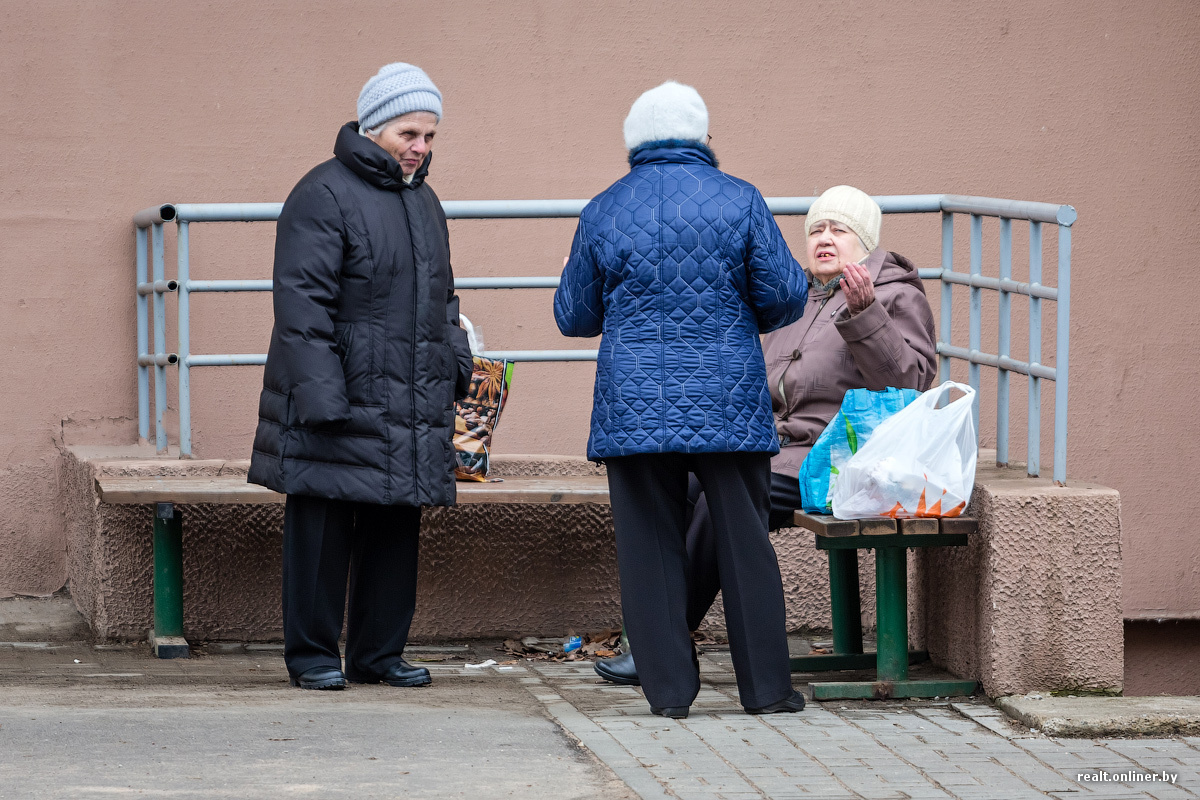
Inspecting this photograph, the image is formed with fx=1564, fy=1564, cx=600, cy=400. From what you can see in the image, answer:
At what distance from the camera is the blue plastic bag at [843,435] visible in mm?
4332

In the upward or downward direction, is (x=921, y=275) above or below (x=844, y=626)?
above

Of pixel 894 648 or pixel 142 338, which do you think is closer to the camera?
pixel 894 648

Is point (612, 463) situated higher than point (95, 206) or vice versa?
point (95, 206)

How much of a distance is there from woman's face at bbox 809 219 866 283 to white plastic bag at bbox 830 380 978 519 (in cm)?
51

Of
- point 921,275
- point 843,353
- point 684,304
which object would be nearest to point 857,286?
point 843,353

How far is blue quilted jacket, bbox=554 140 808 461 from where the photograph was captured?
399 centimetres

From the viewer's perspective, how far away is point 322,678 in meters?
4.47

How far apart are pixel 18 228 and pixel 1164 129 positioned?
4.60 meters

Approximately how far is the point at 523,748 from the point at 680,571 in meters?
0.71

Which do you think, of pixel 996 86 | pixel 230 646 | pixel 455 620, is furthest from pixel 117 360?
pixel 996 86

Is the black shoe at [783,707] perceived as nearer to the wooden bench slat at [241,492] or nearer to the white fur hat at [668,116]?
the wooden bench slat at [241,492]

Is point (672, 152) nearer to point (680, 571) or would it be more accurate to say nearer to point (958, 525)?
point (680, 571)

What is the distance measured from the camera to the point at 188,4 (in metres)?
5.95

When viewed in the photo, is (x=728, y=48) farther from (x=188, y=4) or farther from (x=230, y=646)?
(x=230, y=646)
